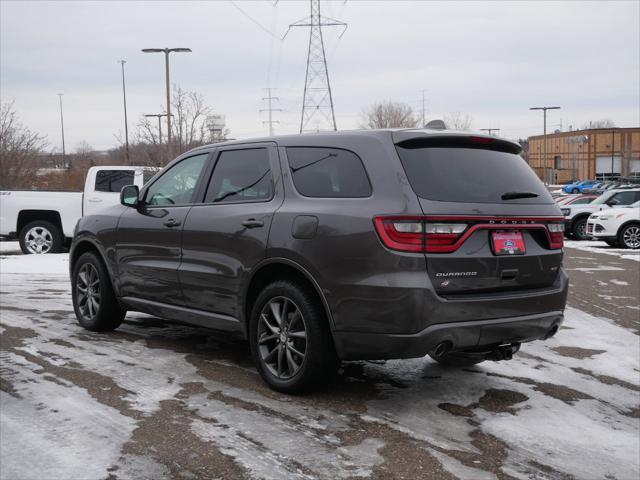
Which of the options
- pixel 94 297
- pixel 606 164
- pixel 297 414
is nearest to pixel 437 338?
pixel 297 414

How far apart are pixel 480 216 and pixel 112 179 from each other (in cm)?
1282

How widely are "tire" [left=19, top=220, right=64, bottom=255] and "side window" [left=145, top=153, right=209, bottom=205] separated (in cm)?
1003

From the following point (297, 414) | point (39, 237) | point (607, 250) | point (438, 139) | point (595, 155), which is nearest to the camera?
point (297, 414)

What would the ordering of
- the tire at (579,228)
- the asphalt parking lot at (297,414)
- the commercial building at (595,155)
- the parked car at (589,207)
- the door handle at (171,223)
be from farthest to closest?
1. the commercial building at (595,155)
2. the tire at (579,228)
3. the parked car at (589,207)
4. the door handle at (171,223)
5. the asphalt parking lot at (297,414)

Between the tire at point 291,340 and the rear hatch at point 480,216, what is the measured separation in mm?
858

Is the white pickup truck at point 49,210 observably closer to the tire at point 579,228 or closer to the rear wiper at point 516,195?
the rear wiper at point 516,195

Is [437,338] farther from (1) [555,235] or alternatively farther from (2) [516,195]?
(1) [555,235]

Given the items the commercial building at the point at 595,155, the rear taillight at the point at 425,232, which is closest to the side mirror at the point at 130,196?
the rear taillight at the point at 425,232

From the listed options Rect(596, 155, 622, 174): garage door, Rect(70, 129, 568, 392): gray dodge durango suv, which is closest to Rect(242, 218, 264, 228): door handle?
Rect(70, 129, 568, 392): gray dodge durango suv

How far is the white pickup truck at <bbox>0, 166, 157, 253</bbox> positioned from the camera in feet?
50.8

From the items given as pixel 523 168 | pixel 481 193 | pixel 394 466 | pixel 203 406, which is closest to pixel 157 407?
A: pixel 203 406

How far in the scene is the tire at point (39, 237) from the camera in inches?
613

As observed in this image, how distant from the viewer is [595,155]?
104m

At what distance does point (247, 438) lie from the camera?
4078 mm
